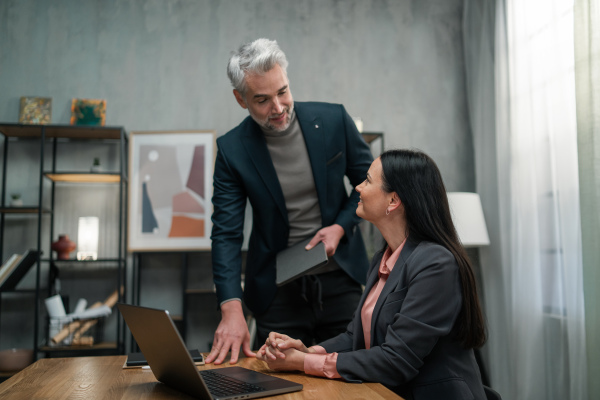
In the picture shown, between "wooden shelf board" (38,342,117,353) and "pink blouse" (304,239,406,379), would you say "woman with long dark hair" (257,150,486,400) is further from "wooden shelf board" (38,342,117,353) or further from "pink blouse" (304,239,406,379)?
"wooden shelf board" (38,342,117,353)

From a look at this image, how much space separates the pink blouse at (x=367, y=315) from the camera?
122cm

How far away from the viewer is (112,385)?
1.17m

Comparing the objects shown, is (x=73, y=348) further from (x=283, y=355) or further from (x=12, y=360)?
(x=283, y=355)

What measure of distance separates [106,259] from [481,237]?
225 centimetres

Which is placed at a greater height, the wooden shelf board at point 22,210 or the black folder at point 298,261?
the wooden shelf board at point 22,210

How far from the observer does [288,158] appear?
1.94 metres

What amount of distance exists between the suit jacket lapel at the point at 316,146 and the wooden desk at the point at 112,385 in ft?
2.29

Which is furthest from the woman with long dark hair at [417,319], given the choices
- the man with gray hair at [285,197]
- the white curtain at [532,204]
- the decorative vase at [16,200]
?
the decorative vase at [16,200]

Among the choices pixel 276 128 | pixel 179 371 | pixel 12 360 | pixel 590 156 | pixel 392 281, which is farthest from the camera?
pixel 12 360

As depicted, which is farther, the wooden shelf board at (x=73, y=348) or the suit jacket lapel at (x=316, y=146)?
the wooden shelf board at (x=73, y=348)

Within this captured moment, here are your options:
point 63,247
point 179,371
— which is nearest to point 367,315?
point 179,371

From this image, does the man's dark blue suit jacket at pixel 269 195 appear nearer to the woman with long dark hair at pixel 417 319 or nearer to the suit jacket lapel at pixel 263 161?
the suit jacket lapel at pixel 263 161

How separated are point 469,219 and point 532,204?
376 millimetres

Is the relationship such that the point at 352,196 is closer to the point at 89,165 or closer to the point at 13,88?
the point at 89,165
